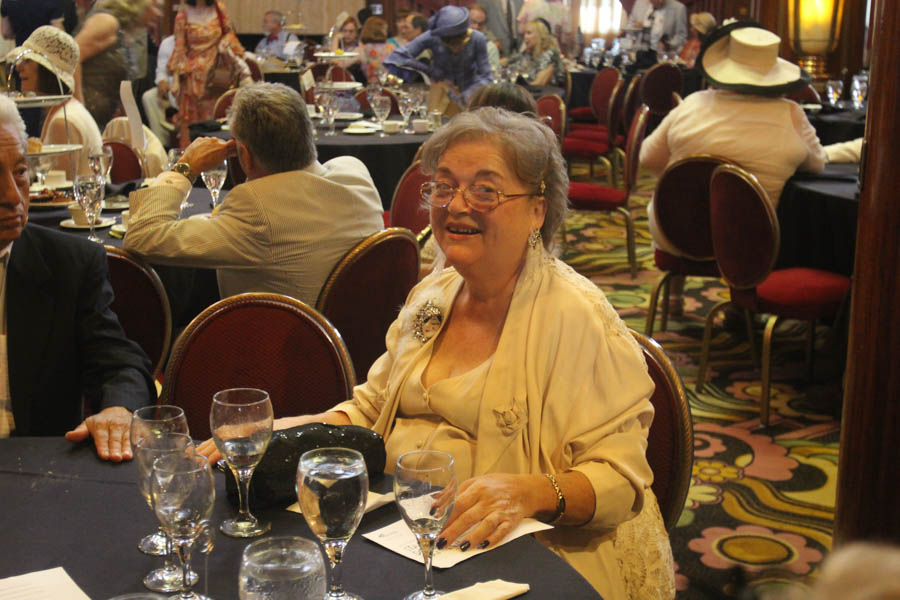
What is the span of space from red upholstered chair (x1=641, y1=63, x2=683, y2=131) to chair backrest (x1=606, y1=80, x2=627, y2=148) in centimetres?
19

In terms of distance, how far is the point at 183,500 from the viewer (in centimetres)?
126

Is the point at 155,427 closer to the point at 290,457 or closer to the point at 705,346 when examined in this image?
the point at 290,457

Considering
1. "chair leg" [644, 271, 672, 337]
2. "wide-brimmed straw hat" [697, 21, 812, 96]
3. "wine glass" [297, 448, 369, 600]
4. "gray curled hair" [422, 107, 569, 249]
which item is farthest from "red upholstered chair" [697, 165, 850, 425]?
"wine glass" [297, 448, 369, 600]

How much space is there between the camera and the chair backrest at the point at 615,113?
342 inches

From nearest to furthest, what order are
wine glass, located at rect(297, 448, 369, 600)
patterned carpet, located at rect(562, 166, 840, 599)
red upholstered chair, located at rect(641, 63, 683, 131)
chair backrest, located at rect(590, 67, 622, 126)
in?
wine glass, located at rect(297, 448, 369, 600), patterned carpet, located at rect(562, 166, 840, 599), red upholstered chair, located at rect(641, 63, 683, 131), chair backrest, located at rect(590, 67, 622, 126)

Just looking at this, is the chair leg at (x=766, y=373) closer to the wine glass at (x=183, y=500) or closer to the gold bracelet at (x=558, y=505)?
the gold bracelet at (x=558, y=505)

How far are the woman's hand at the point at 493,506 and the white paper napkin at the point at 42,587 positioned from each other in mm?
507

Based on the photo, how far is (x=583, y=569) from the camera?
5.82 ft

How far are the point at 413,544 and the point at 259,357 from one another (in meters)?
0.97

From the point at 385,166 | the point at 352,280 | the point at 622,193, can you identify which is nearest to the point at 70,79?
the point at 385,166

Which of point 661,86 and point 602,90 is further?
point 602,90

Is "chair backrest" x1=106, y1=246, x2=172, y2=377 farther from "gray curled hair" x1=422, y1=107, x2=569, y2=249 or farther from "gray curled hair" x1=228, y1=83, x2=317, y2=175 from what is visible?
"gray curled hair" x1=422, y1=107, x2=569, y2=249

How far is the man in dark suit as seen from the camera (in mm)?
2197

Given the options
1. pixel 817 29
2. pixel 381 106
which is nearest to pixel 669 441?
pixel 381 106
